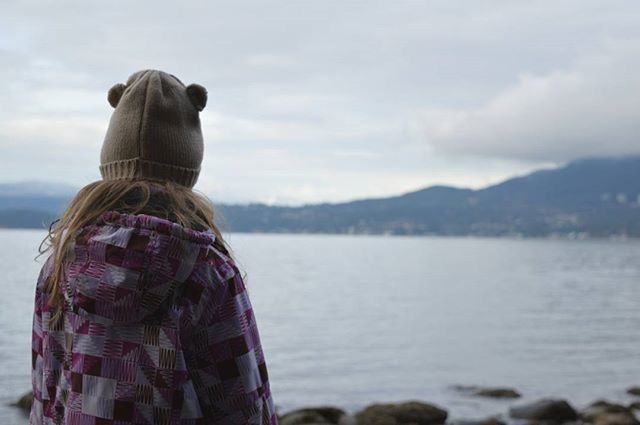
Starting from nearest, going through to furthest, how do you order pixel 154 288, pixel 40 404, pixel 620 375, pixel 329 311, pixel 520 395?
pixel 154 288 → pixel 40 404 → pixel 520 395 → pixel 620 375 → pixel 329 311

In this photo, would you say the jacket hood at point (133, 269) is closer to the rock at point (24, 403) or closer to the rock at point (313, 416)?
the rock at point (313, 416)

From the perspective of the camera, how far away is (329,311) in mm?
42094

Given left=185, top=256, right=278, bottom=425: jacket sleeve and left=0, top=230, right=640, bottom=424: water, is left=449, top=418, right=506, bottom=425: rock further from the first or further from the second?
left=185, top=256, right=278, bottom=425: jacket sleeve

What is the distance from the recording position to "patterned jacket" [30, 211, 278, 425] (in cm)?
230

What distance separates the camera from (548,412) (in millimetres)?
15531

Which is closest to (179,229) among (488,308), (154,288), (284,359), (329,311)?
(154,288)

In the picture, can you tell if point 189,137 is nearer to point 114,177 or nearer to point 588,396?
point 114,177

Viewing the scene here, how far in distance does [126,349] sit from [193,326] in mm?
211

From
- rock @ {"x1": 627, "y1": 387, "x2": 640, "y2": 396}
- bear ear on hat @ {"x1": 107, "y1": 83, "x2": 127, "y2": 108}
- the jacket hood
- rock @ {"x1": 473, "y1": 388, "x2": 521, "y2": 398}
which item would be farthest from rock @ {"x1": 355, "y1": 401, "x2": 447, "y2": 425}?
the jacket hood

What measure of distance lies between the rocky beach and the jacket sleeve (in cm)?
1207

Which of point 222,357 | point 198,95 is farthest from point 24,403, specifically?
point 222,357

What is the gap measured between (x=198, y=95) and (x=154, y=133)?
248 mm

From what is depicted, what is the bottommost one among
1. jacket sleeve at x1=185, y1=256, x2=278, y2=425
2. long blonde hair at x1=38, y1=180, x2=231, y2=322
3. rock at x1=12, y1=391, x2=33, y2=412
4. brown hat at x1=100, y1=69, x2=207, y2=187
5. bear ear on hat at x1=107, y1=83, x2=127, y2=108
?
rock at x1=12, y1=391, x2=33, y2=412

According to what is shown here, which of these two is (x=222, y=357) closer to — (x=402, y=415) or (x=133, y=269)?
(x=133, y=269)
